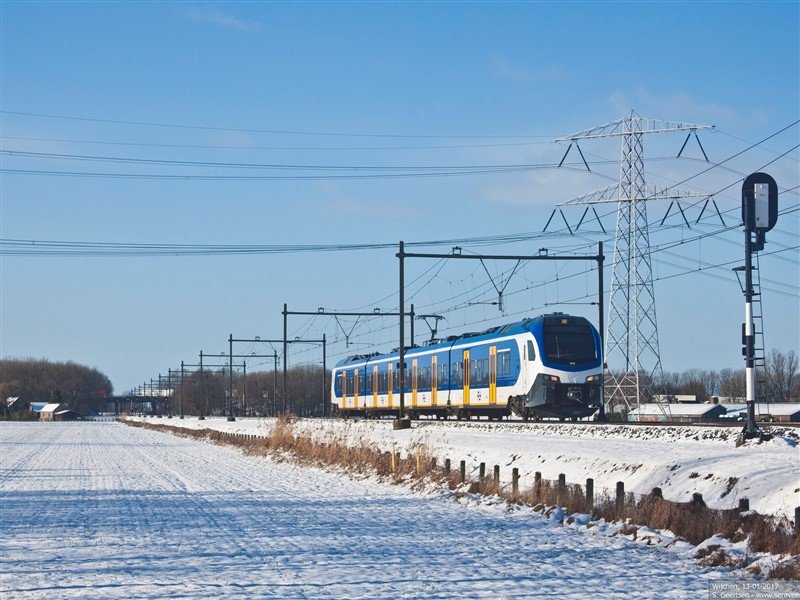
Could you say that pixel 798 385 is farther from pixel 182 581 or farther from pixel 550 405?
pixel 182 581

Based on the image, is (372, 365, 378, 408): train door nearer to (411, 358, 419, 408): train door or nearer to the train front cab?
(411, 358, 419, 408): train door

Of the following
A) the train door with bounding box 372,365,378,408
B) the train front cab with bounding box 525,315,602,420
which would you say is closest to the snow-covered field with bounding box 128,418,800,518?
the train front cab with bounding box 525,315,602,420

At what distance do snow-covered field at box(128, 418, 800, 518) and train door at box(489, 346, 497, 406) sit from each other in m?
11.4

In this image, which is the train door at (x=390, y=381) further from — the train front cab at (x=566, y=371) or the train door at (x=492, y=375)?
the train front cab at (x=566, y=371)

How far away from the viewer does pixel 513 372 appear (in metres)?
37.5

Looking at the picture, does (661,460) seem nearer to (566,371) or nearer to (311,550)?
(311,550)

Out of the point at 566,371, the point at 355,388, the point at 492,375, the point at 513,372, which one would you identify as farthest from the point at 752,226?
the point at 355,388

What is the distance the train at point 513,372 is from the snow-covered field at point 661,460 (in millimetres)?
7704

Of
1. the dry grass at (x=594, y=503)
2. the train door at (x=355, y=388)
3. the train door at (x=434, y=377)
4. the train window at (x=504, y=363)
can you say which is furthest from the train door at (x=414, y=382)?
the dry grass at (x=594, y=503)

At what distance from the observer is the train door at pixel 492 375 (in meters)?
39.4

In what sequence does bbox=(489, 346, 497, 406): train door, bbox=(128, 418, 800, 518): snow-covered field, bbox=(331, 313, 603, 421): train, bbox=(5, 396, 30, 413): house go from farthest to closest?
bbox=(5, 396, 30, 413): house
bbox=(489, 346, 497, 406): train door
bbox=(331, 313, 603, 421): train
bbox=(128, 418, 800, 518): snow-covered field

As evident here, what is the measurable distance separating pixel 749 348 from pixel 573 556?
8.94m

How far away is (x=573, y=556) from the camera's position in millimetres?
12406

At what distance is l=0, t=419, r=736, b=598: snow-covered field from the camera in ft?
34.8
